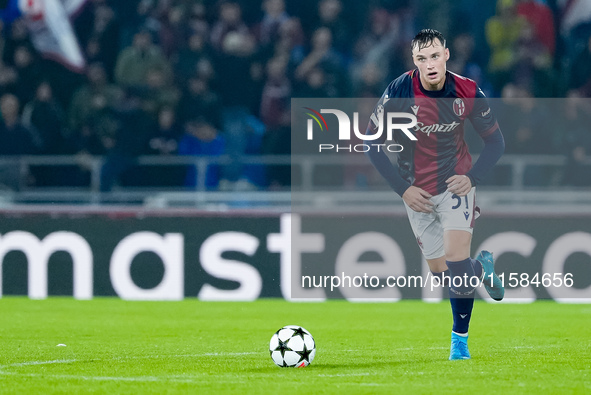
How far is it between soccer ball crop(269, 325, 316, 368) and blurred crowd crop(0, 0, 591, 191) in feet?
19.0

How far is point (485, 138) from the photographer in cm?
729

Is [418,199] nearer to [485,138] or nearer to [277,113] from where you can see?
[485,138]

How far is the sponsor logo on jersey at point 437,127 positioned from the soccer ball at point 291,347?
1.80m

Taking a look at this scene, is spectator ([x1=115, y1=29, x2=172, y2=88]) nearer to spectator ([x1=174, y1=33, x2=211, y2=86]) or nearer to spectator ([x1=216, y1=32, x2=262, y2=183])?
spectator ([x1=174, y1=33, x2=211, y2=86])

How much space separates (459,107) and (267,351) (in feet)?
7.36

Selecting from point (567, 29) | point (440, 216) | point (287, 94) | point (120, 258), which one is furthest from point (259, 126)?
point (440, 216)

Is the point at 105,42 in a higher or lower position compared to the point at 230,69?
higher

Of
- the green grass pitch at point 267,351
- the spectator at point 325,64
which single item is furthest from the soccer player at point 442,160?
the spectator at point 325,64

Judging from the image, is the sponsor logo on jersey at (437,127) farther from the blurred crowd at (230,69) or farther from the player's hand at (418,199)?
the blurred crowd at (230,69)

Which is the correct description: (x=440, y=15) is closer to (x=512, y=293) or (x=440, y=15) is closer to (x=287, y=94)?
(x=287, y=94)

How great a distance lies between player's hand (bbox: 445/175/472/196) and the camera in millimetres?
6980

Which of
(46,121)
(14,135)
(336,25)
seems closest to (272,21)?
(336,25)

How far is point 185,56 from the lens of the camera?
1314 centimetres

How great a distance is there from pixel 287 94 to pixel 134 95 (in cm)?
198
